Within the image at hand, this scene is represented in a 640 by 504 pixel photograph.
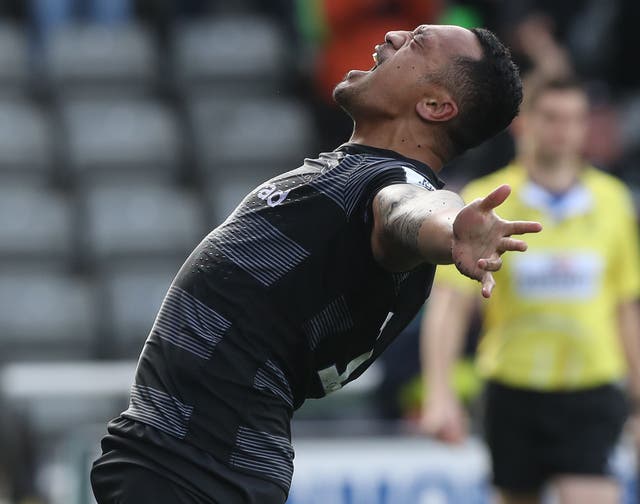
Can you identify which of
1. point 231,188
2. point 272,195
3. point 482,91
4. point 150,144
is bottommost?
point 231,188

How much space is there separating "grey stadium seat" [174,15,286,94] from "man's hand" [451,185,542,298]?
8.80m

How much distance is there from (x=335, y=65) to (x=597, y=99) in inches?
72.8

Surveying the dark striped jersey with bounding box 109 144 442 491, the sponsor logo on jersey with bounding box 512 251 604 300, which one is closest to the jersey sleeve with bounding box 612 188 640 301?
the sponsor logo on jersey with bounding box 512 251 604 300

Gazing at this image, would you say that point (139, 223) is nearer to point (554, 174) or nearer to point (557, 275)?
point (554, 174)

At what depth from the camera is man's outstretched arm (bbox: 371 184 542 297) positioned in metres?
3.35

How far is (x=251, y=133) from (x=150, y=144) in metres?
0.76

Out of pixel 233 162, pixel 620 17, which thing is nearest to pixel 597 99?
pixel 620 17

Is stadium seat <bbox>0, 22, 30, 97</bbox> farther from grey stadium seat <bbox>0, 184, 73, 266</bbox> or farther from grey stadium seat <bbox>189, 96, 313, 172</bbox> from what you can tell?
grey stadium seat <bbox>189, 96, 313, 172</bbox>

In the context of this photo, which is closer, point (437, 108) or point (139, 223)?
point (437, 108)

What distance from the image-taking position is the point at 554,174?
24.5 feet

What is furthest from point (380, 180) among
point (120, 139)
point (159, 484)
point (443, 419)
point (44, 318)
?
point (120, 139)

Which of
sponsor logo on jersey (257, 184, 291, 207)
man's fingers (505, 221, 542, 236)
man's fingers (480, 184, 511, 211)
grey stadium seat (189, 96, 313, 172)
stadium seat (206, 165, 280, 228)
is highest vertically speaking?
man's fingers (480, 184, 511, 211)

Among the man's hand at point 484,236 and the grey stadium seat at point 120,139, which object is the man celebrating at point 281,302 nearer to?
the man's hand at point 484,236

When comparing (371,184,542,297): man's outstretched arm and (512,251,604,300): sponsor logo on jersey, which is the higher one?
(371,184,542,297): man's outstretched arm
